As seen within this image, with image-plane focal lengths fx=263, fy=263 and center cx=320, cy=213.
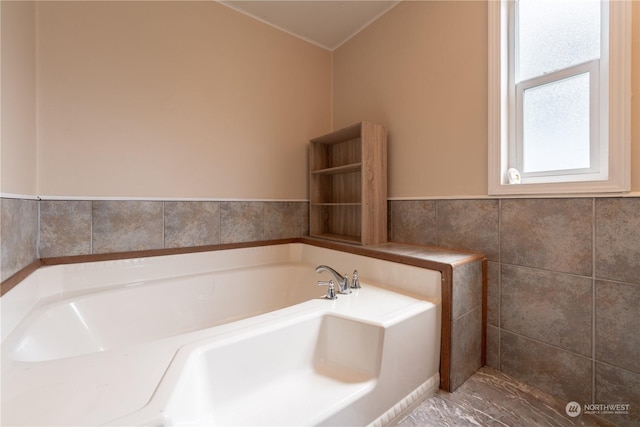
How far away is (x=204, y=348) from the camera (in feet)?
2.55

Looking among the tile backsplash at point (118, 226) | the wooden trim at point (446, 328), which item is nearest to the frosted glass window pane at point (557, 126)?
the wooden trim at point (446, 328)

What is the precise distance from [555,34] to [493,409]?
66.7 inches

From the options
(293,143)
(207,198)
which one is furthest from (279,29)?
(207,198)

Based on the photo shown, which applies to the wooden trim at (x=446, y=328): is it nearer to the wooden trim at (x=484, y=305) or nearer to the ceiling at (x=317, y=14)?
the wooden trim at (x=484, y=305)

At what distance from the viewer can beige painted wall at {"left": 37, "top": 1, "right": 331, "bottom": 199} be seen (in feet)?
4.50

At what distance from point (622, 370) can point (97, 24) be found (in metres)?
2.91

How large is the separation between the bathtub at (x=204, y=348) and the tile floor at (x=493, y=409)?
0.06m

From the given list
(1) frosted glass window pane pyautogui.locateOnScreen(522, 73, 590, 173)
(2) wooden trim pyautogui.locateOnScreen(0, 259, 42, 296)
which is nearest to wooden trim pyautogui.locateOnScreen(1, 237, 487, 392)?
(2) wooden trim pyautogui.locateOnScreen(0, 259, 42, 296)

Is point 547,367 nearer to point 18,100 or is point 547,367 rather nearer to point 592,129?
point 592,129

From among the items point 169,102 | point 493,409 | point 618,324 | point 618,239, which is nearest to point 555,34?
point 618,239

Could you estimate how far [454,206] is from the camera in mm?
1511

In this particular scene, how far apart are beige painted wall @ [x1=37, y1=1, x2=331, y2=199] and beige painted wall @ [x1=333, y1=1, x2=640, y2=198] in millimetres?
628

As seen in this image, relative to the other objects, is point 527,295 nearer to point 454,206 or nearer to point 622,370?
point 622,370

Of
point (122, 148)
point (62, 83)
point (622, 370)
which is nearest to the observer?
point (622, 370)
